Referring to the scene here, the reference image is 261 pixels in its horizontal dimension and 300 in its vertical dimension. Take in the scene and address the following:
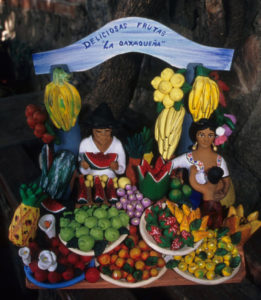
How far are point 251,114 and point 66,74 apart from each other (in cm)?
152

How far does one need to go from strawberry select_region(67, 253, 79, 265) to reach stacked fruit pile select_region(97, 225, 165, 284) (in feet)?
0.39

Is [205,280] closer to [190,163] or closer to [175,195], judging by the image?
Answer: [175,195]

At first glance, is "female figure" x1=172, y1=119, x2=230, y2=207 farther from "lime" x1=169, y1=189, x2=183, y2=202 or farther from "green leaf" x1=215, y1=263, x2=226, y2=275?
"green leaf" x1=215, y1=263, x2=226, y2=275

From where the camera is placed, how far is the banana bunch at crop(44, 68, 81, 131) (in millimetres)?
1801

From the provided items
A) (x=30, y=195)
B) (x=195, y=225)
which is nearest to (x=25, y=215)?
(x=30, y=195)

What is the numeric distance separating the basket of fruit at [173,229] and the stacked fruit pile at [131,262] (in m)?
0.09

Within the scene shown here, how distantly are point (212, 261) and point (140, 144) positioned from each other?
0.87 m


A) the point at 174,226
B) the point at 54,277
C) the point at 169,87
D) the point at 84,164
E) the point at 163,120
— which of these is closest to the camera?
the point at 54,277

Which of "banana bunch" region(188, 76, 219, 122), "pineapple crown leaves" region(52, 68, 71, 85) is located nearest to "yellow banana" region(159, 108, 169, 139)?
"banana bunch" region(188, 76, 219, 122)

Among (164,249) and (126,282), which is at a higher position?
(164,249)

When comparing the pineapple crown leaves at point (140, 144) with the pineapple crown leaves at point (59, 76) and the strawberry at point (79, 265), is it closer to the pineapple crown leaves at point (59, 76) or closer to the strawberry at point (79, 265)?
the pineapple crown leaves at point (59, 76)

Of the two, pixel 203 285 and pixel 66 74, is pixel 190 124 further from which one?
pixel 203 285

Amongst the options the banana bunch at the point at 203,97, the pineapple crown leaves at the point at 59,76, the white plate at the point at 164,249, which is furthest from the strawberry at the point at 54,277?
the banana bunch at the point at 203,97

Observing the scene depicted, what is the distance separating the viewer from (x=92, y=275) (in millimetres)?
1618
